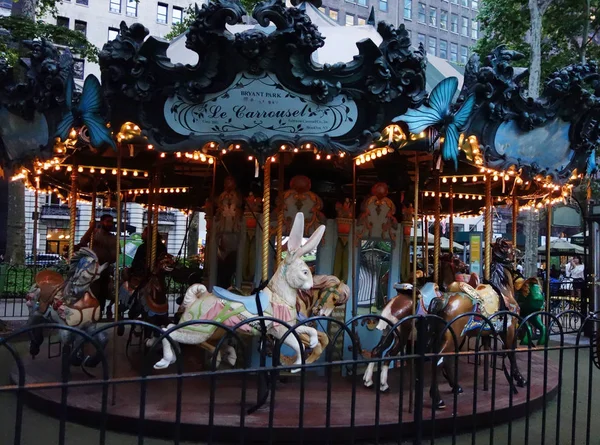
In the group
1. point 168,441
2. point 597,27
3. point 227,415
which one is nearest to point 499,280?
point 227,415

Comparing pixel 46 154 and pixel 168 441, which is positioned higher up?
pixel 46 154

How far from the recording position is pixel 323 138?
21.2 feet

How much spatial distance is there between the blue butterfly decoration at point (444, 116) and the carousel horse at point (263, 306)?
1.65m

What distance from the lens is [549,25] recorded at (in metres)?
23.5

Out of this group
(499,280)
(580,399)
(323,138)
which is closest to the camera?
(323,138)

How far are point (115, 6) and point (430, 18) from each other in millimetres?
34292

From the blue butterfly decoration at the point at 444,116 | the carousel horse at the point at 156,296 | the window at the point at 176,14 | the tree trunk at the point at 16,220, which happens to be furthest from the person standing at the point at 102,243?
the window at the point at 176,14

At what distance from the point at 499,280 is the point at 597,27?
1934 centimetres

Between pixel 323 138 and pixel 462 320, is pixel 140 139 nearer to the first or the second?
pixel 323 138

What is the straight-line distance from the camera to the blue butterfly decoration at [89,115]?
21.4 ft

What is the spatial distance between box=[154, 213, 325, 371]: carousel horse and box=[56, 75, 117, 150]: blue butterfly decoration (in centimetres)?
201

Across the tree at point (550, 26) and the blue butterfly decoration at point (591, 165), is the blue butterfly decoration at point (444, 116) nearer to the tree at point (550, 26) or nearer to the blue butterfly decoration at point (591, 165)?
the blue butterfly decoration at point (591, 165)

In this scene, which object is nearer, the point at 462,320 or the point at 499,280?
the point at 462,320

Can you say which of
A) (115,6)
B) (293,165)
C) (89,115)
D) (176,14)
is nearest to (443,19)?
(176,14)
